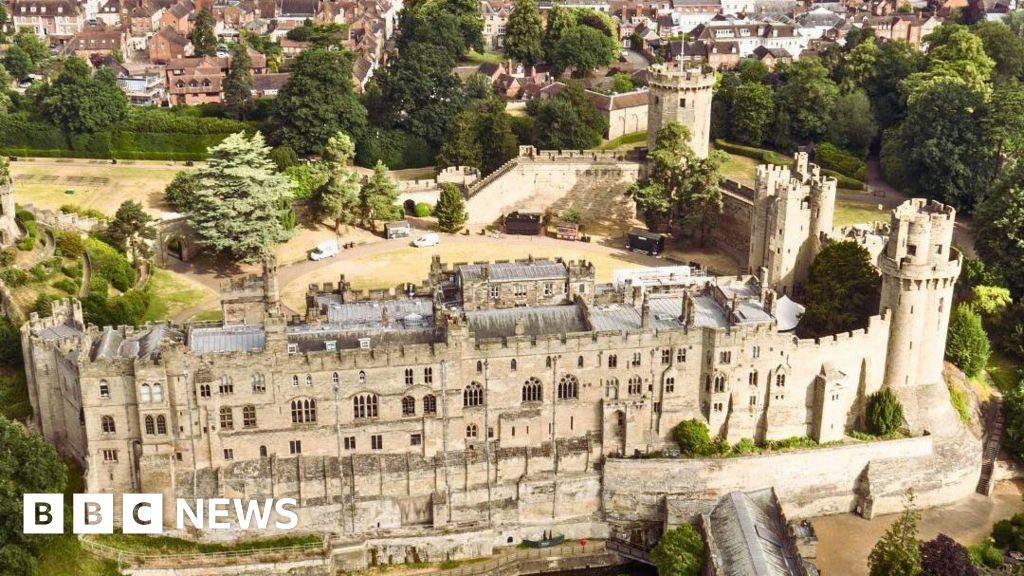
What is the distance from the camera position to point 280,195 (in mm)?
110125

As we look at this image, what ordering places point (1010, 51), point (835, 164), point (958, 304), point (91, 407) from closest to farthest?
point (91, 407) → point (958, 304) → point (835, 164) → point (1010, 51)

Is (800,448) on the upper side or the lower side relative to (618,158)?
lower

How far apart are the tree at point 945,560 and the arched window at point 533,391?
2537cm

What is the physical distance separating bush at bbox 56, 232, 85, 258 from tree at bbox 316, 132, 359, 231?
24372 mm

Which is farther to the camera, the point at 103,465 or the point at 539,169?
the point at 539,169

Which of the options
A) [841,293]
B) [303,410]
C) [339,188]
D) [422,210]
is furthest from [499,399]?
[422,210]

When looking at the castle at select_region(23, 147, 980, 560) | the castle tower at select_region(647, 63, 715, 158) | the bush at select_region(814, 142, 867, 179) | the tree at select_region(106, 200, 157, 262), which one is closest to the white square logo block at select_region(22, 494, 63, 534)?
the castle at select_region(23, 147, 980, 560)

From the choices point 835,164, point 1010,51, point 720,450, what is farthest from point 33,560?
point 1010,51

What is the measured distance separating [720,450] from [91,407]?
40.8 metres

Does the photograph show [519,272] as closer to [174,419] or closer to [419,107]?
[174,419]

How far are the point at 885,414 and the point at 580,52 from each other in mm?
99924

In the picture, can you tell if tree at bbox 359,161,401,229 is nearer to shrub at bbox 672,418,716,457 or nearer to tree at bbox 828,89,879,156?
shrub at bbox 672,418,716,457

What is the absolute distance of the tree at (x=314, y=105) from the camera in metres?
128

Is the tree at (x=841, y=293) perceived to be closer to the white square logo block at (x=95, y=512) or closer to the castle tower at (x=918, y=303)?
the castle tower at (x=918, y=303)
